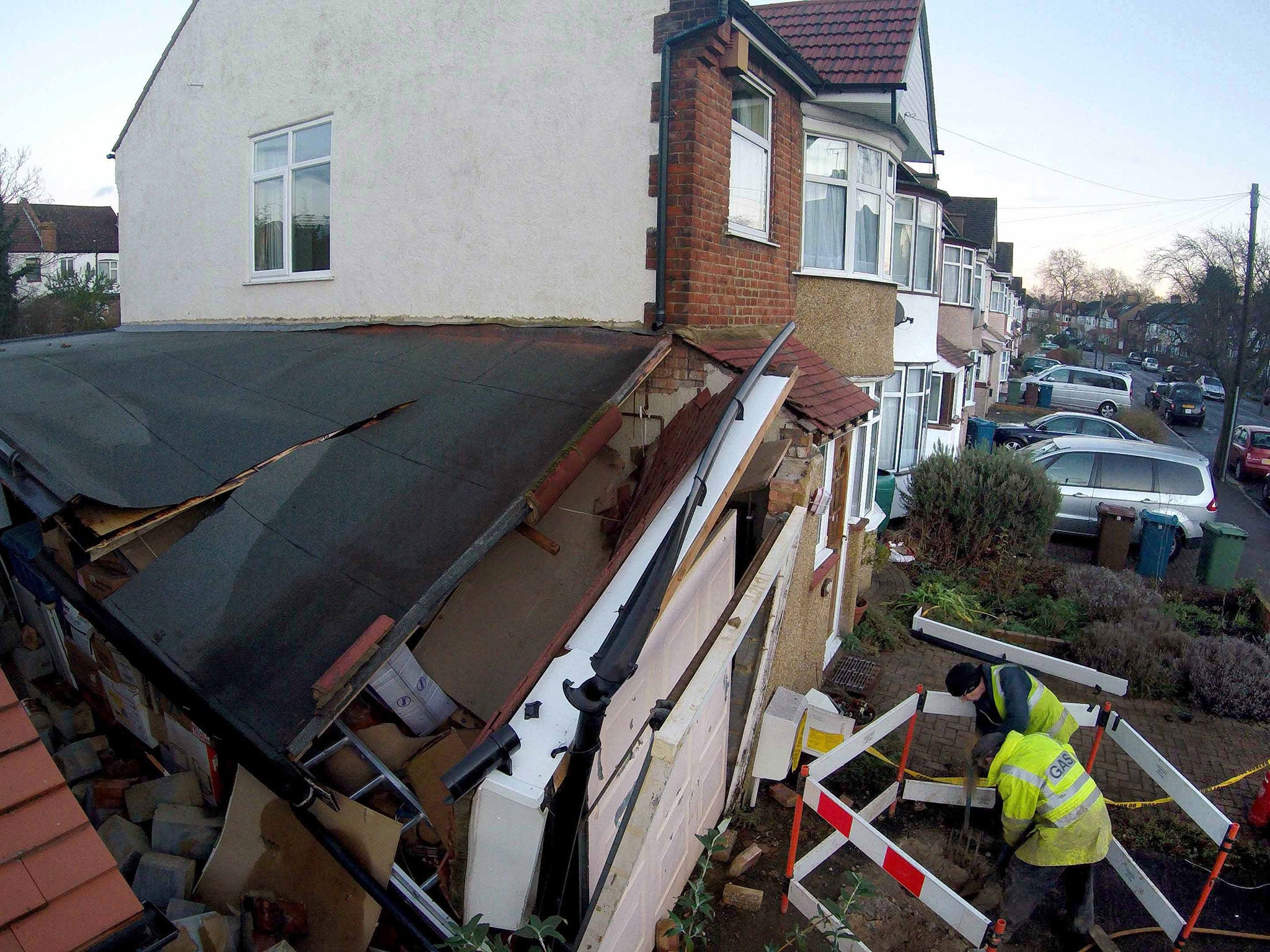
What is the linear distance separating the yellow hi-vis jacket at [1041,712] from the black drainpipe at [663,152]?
3136 millimetres

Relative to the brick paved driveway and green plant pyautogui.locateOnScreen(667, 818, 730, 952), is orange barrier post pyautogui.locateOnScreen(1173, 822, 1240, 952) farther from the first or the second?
green plant pyautogui.locateOnScreen(667, 818, 730, 952)

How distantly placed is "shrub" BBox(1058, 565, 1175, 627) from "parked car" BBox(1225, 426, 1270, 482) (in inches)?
534

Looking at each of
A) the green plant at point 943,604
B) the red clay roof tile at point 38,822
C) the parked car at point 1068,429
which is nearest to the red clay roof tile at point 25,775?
the red clay roof tile at point 38,822

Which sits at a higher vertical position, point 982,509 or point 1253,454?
point 1253,454

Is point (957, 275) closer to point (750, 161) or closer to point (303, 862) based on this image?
point (750, 161)

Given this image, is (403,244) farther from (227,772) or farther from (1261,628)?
(1261,628)

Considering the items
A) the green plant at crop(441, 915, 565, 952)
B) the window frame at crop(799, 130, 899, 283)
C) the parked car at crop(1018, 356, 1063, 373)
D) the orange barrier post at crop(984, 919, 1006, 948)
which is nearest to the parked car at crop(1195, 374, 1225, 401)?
the parked car at crop(1018, 356, 1063, 373)

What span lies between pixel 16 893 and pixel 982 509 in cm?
1055

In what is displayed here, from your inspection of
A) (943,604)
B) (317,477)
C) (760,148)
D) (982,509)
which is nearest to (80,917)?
(317,477)

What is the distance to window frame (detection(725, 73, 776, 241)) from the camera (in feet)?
18.6

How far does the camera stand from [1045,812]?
3887mm

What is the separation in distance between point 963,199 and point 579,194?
30.6 metres

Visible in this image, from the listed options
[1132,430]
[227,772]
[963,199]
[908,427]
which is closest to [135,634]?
[227,772]

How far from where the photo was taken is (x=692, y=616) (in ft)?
12.0
